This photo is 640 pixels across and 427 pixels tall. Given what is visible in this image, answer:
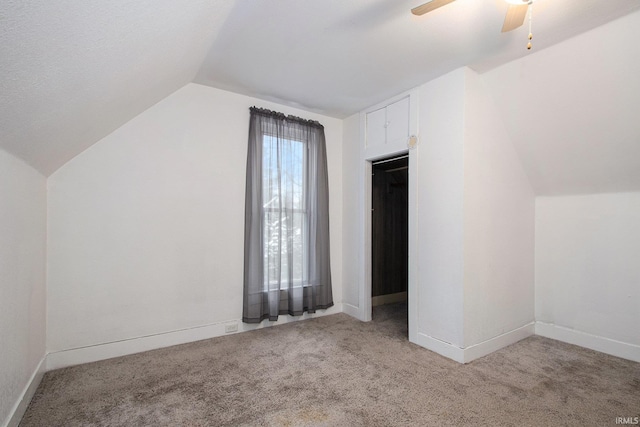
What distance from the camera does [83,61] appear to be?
133 centimetres

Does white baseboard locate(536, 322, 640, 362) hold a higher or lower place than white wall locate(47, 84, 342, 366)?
lower

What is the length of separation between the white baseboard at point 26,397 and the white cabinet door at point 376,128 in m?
3.47

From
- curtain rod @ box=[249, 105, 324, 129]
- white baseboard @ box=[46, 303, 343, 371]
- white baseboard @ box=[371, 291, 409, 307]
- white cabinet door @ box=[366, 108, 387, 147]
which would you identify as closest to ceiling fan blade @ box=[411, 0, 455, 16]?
white cabinet door @ box=[366, 108, 387, 147]

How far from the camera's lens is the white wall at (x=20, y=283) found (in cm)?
158

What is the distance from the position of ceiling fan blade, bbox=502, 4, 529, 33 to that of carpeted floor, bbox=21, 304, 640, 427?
225 cm

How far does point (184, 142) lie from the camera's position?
9.57 feet

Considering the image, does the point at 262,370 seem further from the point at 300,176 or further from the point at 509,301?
the point at 509,301

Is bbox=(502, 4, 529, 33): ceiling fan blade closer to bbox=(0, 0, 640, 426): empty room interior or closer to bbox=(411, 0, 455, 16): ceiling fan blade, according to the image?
bbox=(0, 0, 640, 426): empty room interior

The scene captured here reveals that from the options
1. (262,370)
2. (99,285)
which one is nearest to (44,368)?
(99,285)

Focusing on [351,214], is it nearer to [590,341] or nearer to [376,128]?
[376,128]

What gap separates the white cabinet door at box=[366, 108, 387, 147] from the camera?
3.36m

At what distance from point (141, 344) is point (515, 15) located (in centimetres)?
356

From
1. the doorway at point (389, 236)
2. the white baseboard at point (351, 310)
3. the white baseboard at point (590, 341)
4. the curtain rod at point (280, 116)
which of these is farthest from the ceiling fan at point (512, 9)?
the white baseboard at point (351, 310)

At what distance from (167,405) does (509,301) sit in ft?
9.83
